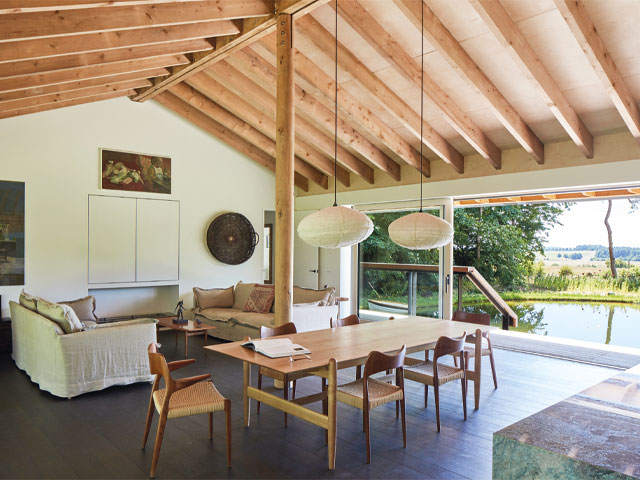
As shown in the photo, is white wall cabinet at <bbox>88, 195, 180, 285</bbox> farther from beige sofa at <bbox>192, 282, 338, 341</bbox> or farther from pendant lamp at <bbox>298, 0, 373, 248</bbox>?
pendant lamp at <bbox>298, 0, 373, 248</bbox>

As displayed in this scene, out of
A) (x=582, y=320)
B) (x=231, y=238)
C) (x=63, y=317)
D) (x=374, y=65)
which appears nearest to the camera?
(x=63, y=317)

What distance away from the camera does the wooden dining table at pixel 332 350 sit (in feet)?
9.65

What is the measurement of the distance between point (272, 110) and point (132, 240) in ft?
10.0

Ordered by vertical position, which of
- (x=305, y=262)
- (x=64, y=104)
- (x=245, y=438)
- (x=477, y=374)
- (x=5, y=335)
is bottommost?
(x=245, y=438)

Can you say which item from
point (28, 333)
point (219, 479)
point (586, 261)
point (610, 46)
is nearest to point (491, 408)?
point (219, 479)

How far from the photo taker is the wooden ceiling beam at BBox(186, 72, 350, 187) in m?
6.79

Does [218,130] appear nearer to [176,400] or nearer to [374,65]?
[374,65]

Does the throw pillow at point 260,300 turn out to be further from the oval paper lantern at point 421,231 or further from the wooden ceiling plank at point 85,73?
the oval paper lantern at point 421,231

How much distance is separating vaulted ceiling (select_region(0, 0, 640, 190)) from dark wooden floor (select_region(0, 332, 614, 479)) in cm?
290

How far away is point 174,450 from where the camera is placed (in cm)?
320

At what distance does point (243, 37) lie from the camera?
493cm

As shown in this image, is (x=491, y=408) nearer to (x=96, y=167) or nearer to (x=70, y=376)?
(x=70, y=376)

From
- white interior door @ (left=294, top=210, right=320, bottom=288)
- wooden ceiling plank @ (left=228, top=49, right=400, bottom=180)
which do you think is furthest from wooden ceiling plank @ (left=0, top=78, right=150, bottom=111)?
white interior door @ (left=294, top=210, right=320, bottom=288)

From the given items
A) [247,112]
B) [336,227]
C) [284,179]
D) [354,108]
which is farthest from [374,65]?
[336,227]
